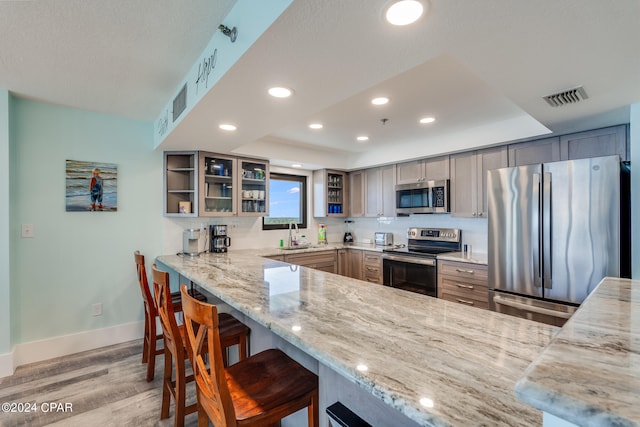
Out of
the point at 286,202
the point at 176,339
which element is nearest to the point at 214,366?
the point at 176,339

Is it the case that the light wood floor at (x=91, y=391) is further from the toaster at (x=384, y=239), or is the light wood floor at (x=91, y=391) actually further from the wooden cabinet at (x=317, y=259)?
the toaster at (x=384, y=239)

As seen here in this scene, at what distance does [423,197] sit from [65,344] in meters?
4.20

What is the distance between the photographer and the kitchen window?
4.46m

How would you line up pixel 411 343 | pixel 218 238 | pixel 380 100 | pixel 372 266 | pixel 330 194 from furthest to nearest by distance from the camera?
pixel 330 194, pixel 372 266, pixel 218 238, pixel 380 100, pixel 411 343

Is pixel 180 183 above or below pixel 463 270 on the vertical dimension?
above

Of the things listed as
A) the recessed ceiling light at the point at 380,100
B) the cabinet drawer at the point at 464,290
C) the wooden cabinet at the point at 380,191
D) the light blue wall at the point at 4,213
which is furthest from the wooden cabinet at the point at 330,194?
the light blue wall at the point at 4,213

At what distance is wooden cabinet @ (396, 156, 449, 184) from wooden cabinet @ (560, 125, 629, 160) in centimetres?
117

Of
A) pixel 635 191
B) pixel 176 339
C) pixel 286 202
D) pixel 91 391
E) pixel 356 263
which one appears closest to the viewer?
pixel 176 339

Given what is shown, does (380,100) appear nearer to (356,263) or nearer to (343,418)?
(343,418)

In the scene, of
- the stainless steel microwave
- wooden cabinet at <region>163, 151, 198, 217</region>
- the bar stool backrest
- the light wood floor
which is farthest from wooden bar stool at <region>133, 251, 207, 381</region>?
the stainless steel microwave

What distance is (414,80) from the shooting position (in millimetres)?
2111

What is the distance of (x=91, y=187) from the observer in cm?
296

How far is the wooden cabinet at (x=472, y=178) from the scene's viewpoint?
10.6ft

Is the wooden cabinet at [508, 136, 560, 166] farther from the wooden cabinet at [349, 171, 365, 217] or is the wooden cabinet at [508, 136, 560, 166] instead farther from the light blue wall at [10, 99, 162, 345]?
the light blue wall at [10, 99, 162, 345]
